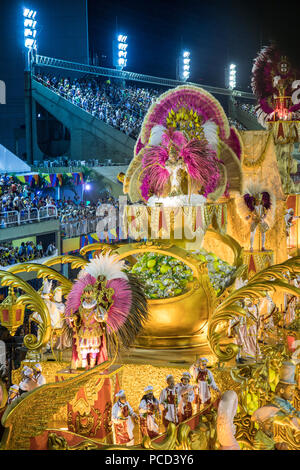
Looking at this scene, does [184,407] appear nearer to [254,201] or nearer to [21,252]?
[254,201]

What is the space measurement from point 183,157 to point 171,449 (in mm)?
3861

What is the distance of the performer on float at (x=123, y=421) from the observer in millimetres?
5633

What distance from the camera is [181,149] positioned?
26.7 feet

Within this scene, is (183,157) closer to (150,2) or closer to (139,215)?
(139,215)

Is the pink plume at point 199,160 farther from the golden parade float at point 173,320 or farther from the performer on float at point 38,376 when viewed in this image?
the performer on float at point 38,376

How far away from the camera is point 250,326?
7656 millimetres

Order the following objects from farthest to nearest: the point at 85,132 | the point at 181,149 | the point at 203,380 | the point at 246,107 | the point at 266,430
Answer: the point at 246,107 → the point at 85,132 → the point at 181,149 → the point at 203,380 → the point at 266,430

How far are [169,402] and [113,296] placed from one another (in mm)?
1044

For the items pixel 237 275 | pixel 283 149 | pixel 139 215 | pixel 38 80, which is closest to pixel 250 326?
pixel 237 275

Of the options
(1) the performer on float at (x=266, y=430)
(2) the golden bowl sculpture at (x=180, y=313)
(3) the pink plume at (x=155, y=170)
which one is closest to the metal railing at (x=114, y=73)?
(3) the pink plume at (x=155, y=170)

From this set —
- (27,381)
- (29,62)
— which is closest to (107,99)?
(29,62)

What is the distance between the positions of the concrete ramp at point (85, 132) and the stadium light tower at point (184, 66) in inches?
292

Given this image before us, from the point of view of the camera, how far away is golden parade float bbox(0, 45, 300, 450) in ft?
18.2

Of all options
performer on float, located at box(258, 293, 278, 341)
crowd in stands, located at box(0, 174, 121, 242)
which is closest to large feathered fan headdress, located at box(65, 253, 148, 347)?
performer on float, located at box(258, 293, 278, 341)
